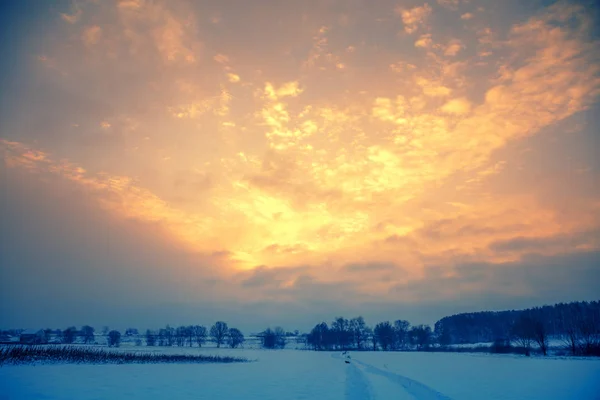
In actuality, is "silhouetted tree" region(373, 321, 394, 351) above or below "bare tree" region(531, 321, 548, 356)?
below

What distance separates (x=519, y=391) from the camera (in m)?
24.9

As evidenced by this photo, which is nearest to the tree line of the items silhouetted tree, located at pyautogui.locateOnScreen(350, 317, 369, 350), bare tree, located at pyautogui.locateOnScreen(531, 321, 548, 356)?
bare tree, located at pyautogui.locateOnScreen(531, 321, 548, 356)

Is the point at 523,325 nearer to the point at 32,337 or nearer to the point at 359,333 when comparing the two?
the point at 359,333

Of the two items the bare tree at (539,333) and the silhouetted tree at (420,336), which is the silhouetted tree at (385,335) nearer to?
the silhouetted tree at (420,336)

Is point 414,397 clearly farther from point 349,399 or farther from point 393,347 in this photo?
point 393,347

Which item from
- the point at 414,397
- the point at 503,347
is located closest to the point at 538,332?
the point at 503,347

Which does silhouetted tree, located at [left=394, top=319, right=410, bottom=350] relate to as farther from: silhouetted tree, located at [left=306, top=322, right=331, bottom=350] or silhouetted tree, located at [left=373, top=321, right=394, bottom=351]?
silhouetted tree, located at [left=306, top=322, right=331, bottom=350]

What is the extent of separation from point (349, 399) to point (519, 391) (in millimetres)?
13578

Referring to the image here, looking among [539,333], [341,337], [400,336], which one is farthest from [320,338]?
[539,333]

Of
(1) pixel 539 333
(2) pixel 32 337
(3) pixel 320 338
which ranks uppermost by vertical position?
(1) pixel 539 333

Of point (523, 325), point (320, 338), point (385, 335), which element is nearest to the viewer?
point (523, 325)

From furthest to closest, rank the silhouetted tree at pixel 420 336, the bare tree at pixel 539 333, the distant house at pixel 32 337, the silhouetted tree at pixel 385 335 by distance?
the silhouetted tree at pixel 385 335
the silhouetted tree at pixel 420 336
the distant house at pixel 32 337
the bare tree at pixel 539 333

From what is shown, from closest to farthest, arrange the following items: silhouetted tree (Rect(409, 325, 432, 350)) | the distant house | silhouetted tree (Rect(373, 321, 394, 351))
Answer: the distant house → silhouetted tree (Rect(409, 325, 432, 350)) → silhouetted tree (Rect(373, 321, 394, 351))

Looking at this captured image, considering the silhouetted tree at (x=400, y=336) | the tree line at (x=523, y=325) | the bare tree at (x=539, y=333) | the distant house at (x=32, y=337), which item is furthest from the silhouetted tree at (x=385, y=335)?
the distant house at (x=32, y=337)
